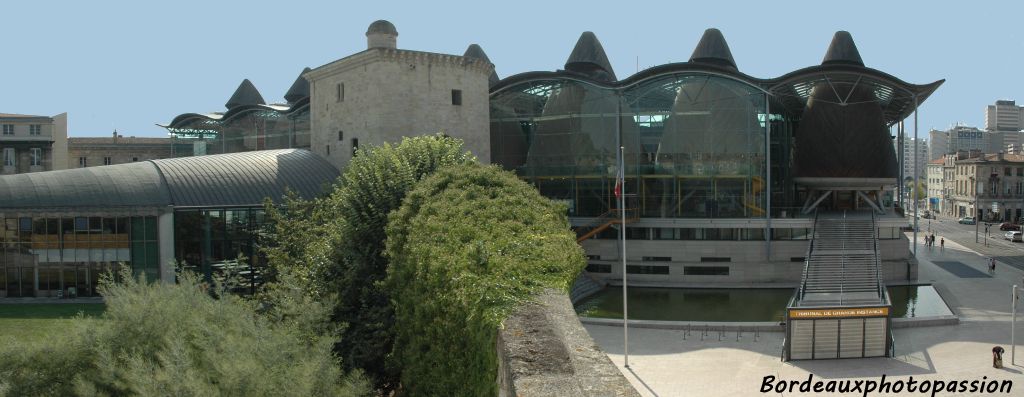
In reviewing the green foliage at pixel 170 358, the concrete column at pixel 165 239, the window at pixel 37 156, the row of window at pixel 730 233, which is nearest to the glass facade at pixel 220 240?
the concrete column at pixel 165 239

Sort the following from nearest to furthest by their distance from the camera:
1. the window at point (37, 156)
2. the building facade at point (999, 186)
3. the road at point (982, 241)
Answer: the road at point (982, 241), the window at point (37, 156), the building facade at point (999, 186)

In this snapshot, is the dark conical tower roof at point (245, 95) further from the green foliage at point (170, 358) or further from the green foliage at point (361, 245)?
Answer: the green foliage at point (170, 358)

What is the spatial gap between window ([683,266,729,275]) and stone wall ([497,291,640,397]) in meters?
33.6

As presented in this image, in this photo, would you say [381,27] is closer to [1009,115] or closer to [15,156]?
[15,156]

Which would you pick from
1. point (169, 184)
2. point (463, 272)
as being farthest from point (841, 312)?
point (169, 184)

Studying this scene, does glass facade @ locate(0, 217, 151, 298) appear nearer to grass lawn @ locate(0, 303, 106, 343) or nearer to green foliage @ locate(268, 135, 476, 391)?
grass lawn @ locate(0, 303, 106, 343)

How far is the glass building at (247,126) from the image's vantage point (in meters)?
56.6

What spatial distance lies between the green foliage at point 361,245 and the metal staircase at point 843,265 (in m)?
16.6

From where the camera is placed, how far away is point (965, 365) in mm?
25156

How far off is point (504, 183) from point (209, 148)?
172 ft

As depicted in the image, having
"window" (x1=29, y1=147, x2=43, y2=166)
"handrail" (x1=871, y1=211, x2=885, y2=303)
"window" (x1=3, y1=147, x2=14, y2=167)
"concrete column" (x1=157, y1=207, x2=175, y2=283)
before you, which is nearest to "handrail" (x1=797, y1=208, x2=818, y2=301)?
"handrail" (x1=871, y1=211, x2=885, y2=303)

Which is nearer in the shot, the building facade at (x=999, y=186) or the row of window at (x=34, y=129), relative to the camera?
the row of window at (x=34, y=129)

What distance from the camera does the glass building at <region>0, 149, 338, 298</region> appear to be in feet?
104

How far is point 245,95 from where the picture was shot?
77750 millimetres
